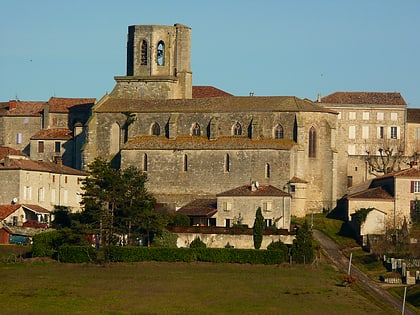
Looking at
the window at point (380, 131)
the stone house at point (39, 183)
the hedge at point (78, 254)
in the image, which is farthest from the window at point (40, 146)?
the hedge at point (78, 254)

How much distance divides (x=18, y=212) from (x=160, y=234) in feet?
39.3

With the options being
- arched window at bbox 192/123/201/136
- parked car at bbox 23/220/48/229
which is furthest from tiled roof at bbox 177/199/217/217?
parked car at bbox 23/220/48/229

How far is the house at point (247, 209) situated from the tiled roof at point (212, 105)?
898 centimetres

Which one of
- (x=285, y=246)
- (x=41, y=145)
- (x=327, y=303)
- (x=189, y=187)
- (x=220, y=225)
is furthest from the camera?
(x=41, y=145)

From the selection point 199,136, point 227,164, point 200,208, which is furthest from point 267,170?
point 199,136

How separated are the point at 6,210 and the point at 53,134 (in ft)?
54.3

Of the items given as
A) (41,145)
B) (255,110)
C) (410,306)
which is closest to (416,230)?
(255,110)

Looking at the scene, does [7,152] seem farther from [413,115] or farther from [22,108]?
[413,115]

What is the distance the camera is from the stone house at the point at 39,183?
107 meters

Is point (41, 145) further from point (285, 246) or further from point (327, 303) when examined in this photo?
point (327, 303)

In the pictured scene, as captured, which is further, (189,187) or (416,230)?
(189,187)

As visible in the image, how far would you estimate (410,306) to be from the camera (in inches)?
3226

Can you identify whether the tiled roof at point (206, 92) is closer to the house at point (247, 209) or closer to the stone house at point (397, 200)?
the house at point (247, 209)

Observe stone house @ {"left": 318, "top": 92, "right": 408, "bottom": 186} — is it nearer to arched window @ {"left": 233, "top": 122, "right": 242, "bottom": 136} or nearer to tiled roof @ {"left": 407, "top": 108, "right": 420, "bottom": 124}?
tiled roof @ {"left": 407, "top": 108, "right": 420, "bottom": 124}
